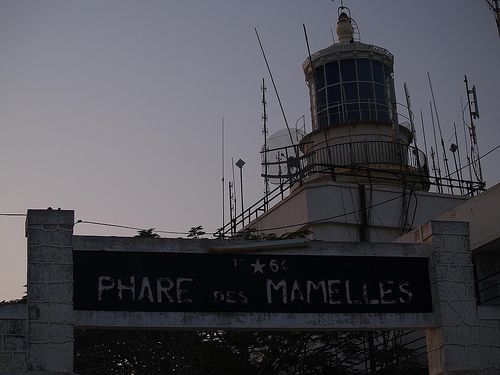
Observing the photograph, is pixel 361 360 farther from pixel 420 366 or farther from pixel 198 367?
pixel 198 367

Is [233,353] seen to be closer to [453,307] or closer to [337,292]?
[337,292]

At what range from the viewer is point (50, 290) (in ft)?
43.9

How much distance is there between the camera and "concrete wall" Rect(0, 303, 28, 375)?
12.9 m

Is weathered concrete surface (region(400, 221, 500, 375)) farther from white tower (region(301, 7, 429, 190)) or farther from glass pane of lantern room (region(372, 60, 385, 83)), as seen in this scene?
glass pane of lantern room (region(372, 60, 385, 83))

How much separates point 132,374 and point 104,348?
881 millimetres

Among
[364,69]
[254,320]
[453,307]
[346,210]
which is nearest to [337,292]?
[254,320]

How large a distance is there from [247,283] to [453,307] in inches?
133

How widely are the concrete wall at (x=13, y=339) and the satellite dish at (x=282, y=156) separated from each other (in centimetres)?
1377

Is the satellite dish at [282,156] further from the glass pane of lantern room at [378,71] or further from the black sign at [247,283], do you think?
the black sign at [247,283]

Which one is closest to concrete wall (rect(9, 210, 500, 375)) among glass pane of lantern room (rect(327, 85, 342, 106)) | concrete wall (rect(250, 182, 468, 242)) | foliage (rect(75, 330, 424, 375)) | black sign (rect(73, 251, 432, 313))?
black sign (rect(73, 251, 432, 313))

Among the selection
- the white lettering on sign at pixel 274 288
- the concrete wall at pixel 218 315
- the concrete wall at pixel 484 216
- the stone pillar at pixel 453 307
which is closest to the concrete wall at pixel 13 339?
the concrete wall at pixel 218 315

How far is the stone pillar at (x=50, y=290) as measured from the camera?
1308cm

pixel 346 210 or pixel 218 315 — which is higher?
pixel 346 210

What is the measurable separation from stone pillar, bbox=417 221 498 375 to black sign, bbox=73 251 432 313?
259 mm
